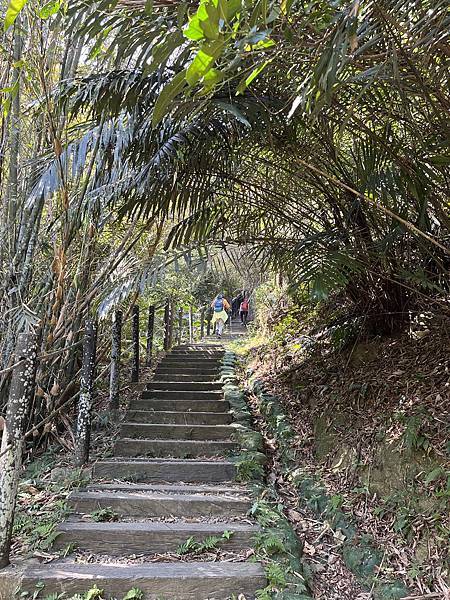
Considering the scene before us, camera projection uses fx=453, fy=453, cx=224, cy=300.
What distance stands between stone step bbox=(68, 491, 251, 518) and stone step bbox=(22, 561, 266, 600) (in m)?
0.50

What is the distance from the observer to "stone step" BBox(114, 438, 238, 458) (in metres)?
3.53

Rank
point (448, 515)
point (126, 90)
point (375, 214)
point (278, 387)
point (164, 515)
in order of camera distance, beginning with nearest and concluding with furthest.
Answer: point (448, 515)
point (126, 90)
point (164, 515)
point (375, 214)
point (278, 387)

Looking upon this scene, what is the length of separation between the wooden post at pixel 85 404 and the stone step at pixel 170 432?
58 centimetres

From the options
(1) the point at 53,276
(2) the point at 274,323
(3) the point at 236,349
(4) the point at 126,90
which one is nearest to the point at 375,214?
(4) the point at 126,90

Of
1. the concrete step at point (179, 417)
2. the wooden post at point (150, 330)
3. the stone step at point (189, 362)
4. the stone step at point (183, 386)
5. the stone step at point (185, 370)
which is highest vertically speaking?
the wooden post at point (150, 330)

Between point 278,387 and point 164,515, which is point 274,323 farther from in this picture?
point 164,515

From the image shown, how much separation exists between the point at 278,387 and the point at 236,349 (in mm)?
2821

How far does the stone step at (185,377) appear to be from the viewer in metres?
5.30

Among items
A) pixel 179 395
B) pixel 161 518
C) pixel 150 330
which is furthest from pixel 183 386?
pixel 161 518

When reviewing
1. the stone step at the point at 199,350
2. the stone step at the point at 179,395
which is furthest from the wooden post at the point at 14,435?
the stone step at the point at 199,350

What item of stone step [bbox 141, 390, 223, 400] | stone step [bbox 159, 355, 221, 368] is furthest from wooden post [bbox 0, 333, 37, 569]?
stone step [bbox 159, 355, 221, 368]

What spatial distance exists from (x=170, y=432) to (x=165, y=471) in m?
0.60

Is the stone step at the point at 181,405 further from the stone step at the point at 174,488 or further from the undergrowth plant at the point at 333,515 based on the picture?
the stone step at the point at 174,488

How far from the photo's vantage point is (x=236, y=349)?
294 inches
